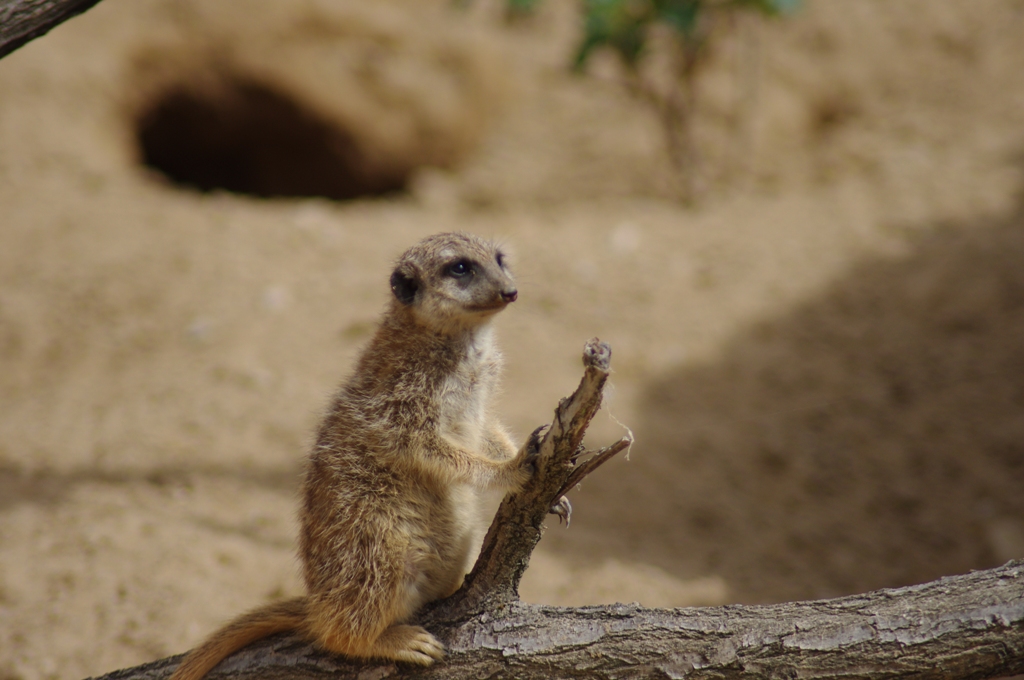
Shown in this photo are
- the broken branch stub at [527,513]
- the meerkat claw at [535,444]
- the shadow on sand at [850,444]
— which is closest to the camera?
the broken branch stub at [527,513]

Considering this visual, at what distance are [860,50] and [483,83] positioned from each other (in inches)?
129

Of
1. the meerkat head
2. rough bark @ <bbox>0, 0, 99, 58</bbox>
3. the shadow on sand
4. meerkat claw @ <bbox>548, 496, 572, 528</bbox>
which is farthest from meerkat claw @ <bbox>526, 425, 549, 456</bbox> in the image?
the shadow on sand

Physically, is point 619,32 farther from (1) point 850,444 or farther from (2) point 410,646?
(2) point 410,646

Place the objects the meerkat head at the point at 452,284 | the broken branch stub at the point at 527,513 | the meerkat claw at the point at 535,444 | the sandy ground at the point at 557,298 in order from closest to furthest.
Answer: the broken branch stub at the point at 527,513 < the meerkat claw at the point at 535,444 < the meerkat head at the point at 452,284 < the sandy ground at the point at 557,298

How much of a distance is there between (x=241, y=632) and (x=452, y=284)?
103cm

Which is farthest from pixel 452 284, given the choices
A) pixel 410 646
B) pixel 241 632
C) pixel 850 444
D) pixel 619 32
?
pixel 619 32

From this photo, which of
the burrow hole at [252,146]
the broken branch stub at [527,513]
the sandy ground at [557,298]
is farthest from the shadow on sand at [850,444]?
the burrow hole at [252,146]

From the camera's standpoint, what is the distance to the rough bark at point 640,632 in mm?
1629

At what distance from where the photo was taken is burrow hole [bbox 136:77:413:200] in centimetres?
770

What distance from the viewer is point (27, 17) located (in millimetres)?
2066

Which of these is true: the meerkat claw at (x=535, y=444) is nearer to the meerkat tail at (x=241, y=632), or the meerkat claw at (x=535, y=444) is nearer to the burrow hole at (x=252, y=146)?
the meerkat tail at (x=241, y=632)

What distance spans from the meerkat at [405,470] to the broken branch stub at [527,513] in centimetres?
6

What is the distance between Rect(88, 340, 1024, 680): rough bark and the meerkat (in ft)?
0.21

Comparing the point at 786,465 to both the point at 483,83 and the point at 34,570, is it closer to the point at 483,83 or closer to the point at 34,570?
the point at 34,570
